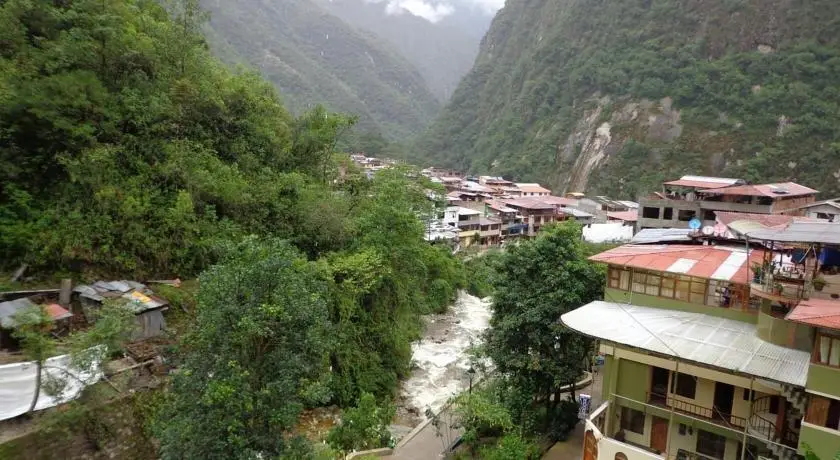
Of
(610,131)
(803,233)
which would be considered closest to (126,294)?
(803,233)

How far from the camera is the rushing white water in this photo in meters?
23.2

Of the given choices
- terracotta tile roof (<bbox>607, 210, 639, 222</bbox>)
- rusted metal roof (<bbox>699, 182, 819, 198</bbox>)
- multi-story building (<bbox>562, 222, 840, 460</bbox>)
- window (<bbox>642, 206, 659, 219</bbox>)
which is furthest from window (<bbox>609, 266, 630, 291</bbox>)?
terracotta tile roof (<bbox>607, 210, 639, 222</bbox>)

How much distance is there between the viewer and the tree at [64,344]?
11.9 metres

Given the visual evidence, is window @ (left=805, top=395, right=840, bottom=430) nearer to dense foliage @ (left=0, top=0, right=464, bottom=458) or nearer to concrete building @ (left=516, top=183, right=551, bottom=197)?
dense foliage @ (left=0, top=0, right=464, bottom=458)

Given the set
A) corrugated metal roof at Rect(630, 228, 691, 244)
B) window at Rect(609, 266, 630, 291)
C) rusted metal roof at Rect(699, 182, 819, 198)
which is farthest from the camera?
rusted metal roof at Rect(699, 182, 819, 198)

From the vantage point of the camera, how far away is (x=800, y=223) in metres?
13.0

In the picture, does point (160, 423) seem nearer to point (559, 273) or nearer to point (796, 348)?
point (559, 273)

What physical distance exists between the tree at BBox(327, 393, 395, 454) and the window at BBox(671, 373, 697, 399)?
9013mm

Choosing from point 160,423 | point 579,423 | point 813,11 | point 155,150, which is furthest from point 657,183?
point 160,423

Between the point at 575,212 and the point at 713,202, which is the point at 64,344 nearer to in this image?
the point at 713,202

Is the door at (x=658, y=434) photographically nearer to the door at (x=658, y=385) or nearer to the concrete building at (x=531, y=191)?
the door at (x=658, y=385)

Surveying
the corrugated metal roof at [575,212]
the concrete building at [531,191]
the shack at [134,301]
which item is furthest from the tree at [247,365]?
the concrete building at [531,191]

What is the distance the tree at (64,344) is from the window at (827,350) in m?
15.9

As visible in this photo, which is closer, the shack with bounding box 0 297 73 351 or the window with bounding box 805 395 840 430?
the window with bounding box 805 395 840 430
